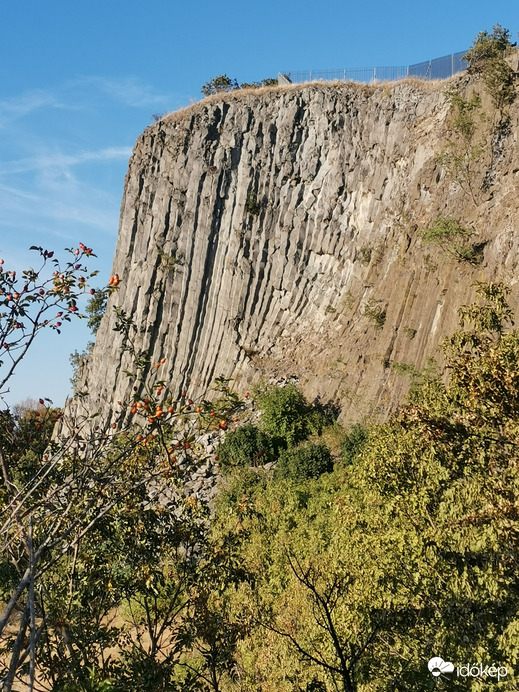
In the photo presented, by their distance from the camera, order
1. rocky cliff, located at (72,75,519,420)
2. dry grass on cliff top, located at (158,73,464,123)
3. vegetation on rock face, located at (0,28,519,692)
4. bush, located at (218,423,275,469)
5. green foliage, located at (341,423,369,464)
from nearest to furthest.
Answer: vegetation on rock face, located at (0,28,519,692)
green foliage, located at (341,423,369,464)
bush, located at (218,423,275,469)
rocky cliff, located at (72,75,519,420)
dry grass on cliff top, located at (158,73,464,123)

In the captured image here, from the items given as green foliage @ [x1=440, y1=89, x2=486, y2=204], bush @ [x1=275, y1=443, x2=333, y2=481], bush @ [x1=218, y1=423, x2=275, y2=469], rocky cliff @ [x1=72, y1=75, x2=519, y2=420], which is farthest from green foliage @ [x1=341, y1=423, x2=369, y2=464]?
green foliage @ [x1=440, y1=89, x2=486, y2=204]

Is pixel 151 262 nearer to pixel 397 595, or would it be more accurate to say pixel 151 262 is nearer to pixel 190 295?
pixel 190 295

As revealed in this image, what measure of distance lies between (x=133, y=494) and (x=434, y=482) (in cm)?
411

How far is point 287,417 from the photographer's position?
28.1 meters

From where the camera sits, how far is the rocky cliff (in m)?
28.5

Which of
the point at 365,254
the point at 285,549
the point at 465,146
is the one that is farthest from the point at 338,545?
the point at 365,254

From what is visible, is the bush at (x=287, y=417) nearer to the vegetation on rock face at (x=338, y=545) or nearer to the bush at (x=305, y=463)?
the bush at (x=305, y=463)

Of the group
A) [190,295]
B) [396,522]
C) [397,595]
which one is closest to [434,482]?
[396,522]

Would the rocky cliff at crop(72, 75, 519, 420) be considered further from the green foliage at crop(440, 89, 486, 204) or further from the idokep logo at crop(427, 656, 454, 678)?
the idokep logo at crop(427, 656, 454, 678)

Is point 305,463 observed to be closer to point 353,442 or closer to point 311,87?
point 353,442

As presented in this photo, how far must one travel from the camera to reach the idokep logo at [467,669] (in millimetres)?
7543

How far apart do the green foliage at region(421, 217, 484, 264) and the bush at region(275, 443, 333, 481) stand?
8818 millimetres

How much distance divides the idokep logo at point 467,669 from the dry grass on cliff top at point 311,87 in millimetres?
27363

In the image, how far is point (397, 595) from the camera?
9.16m
